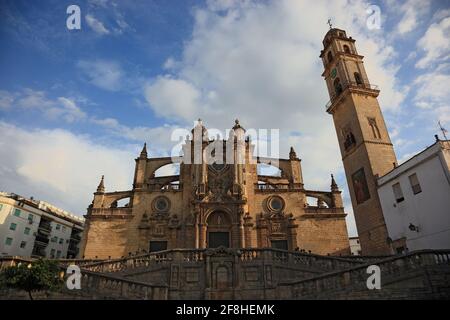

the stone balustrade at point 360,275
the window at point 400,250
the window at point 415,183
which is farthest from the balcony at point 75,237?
the window at point 415,183

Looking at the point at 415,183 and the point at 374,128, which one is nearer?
the point at 415,183

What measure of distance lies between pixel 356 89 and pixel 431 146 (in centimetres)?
1069

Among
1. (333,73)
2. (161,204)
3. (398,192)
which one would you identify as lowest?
(398,192)

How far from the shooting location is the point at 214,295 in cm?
1389

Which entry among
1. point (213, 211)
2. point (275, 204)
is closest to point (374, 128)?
point (275, 204)

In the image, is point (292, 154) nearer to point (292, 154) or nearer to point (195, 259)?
point (292, 154)

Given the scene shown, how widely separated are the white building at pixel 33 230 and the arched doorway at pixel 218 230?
2441cm

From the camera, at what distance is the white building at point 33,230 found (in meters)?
34.7

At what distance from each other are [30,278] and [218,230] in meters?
18.6

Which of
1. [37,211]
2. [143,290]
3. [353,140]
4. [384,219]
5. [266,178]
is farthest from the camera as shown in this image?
[37,211]

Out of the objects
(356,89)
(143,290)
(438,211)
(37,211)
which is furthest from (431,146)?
(37,211)

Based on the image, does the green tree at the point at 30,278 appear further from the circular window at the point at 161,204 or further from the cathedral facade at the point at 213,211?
the circular window at the point at 161,204

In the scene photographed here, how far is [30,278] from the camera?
29.3 ft
